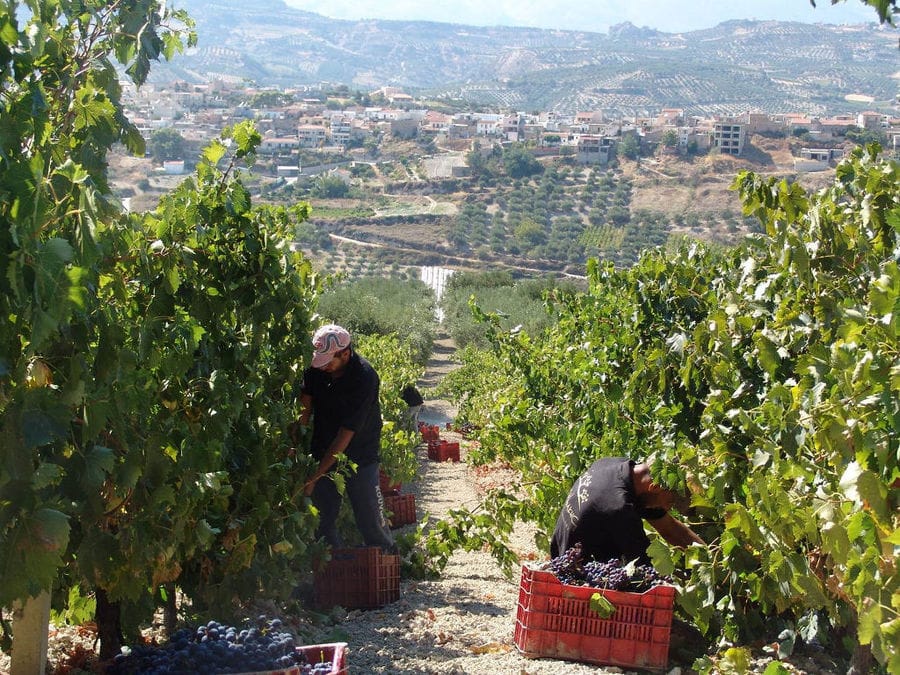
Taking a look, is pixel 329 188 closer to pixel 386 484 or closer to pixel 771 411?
pixel 386 484

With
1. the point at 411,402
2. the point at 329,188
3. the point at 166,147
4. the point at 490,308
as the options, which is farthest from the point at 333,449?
the point at 329,188

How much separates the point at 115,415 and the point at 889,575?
7.37 feet

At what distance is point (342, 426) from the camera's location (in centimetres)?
527

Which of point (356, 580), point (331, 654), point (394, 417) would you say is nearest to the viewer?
point (331, 654)

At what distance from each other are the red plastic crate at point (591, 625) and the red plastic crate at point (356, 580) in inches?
49.8

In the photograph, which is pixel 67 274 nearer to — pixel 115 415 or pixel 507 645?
pixel 115 415

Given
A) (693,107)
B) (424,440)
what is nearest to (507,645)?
(424,440)

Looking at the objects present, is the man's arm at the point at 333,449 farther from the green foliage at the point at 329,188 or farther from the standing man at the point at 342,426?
the green foliage at the point at 329,188

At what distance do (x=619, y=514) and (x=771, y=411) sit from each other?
1.03m

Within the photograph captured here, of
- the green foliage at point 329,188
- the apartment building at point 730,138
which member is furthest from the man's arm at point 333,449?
the apartment building at point 730,138

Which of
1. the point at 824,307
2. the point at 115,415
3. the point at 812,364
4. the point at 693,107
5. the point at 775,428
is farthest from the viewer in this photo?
the point at 693,107

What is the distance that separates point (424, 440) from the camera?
14.9m

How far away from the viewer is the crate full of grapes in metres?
4.29

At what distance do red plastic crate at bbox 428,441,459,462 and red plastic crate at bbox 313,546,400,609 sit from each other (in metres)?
8.21
